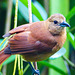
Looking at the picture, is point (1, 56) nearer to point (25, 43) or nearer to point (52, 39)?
point (25, 43)

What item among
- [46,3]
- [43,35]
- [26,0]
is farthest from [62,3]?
[43,35]

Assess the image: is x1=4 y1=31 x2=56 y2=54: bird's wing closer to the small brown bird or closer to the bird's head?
the small brown bird

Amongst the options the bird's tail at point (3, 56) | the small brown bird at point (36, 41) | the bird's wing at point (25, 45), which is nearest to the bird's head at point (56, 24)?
the small brown bird at point (36, 41)

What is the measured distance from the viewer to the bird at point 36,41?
1.75 meters

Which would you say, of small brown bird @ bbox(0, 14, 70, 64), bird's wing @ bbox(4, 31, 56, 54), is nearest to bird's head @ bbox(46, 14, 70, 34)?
small brown bird @ bbox(0, 14, 70, 64)

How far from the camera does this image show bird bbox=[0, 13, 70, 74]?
1.75m

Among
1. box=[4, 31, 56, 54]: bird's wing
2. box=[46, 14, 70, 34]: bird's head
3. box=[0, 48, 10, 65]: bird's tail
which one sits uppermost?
box=[46, 14, 70, 34]: bird's head

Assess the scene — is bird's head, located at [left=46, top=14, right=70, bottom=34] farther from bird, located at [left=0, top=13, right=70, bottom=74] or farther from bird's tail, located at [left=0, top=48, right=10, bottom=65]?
bird's tail, located at [left=0, top=48, right=10, bottom=65]

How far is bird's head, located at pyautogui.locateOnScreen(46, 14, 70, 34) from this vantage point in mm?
1731

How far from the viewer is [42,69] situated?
2.59 metres

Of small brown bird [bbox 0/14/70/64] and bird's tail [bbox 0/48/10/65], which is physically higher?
small brown bird [bbox 0/14/70/64]

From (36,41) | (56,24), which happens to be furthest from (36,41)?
(56,24)

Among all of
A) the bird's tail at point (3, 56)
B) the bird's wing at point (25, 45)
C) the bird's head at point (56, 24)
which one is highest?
the bird's head at point (56, 24)

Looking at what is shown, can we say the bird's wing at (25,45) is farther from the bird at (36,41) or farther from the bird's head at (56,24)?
the bird's head at (56,24)
